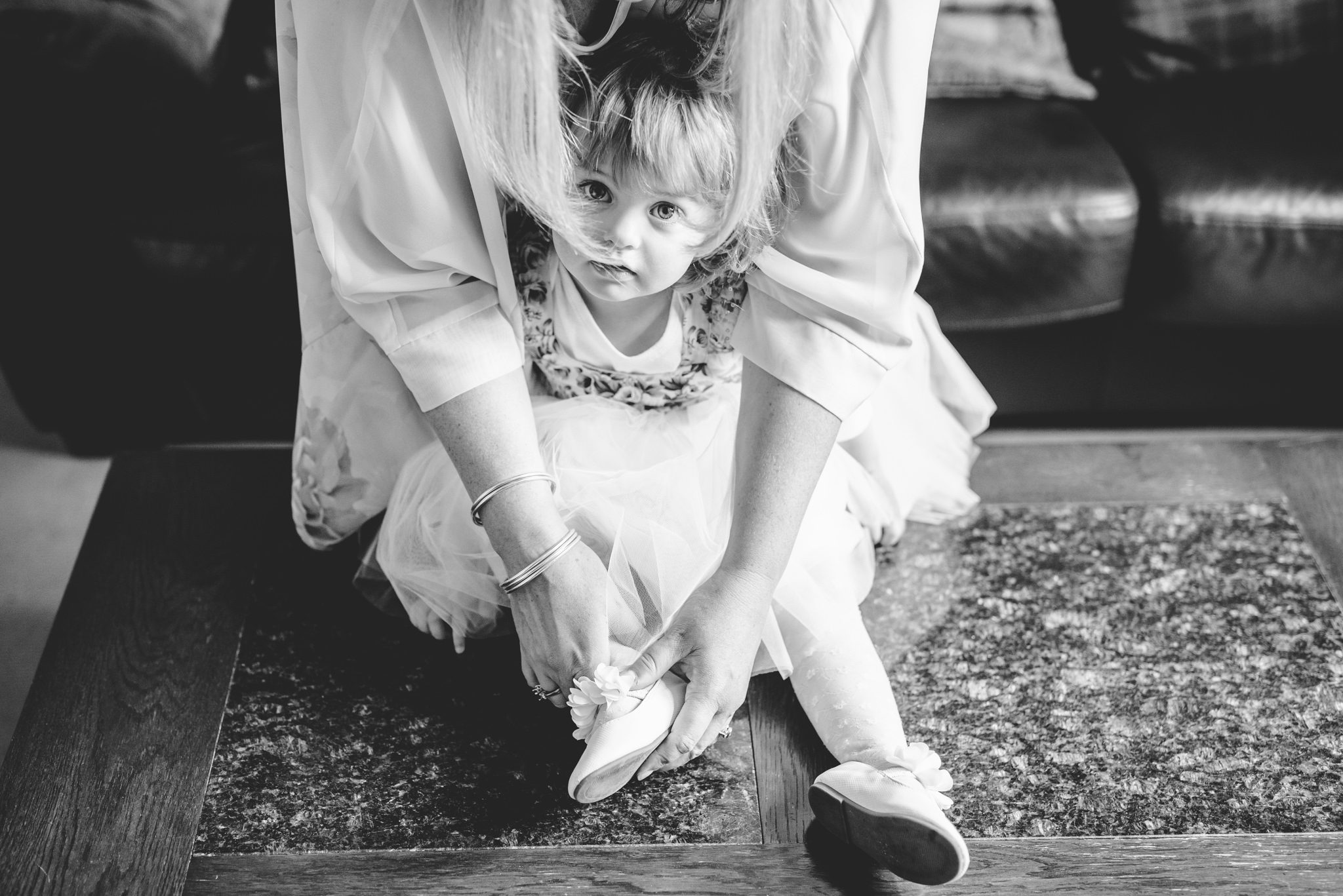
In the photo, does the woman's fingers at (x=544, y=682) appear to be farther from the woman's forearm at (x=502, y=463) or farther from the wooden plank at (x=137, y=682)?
the wooden plank at (x=137, y=682)

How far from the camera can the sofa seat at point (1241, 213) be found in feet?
4.50

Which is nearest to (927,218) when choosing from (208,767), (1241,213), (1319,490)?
(1241,213)

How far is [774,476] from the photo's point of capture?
0.88 meters

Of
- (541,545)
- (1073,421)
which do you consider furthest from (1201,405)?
(541,545)

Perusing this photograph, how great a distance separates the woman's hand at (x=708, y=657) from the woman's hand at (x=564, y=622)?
0.04m

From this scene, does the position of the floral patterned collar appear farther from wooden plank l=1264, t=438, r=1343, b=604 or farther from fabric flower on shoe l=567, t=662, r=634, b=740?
wooden plank l=1264, t=438, r=1343, b=604

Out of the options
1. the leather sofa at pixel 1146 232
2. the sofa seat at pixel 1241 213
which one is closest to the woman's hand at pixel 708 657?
the leather sofa at pixel 1146 232

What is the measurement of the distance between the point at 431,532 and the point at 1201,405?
124cm

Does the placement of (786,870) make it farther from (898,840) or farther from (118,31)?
(118,31)

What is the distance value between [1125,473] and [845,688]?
0.45m

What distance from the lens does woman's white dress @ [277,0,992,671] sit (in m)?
0.77

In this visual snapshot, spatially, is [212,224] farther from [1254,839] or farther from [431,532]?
[1254,839]

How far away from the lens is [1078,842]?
2.56ft

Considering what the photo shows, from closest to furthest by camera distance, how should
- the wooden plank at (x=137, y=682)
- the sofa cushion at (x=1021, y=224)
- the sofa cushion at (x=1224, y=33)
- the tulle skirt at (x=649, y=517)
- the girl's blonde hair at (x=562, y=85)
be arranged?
the girl's blonde hair at (x=562, y=85) < the wooden plank at (x=137, y=682) < the tulle skirt at (x=649, y=517) < the sofa cushion at (x=1021, y=224) < the sofa cushion at (x=1224, y=33)
